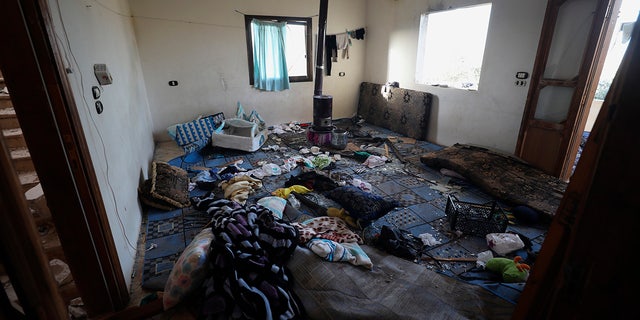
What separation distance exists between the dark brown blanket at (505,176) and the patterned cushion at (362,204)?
1207mm

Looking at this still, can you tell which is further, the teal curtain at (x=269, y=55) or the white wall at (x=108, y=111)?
the teal curtain at (x=269, y=55)

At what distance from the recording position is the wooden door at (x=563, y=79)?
279 centimetres

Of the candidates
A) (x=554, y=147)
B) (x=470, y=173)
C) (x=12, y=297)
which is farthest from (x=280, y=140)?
(x=12, y=297)

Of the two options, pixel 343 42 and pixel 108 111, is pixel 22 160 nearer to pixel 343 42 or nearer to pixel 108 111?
pixel 108 111

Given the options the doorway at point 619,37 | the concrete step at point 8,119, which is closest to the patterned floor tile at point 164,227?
the concrete step at point 8,119

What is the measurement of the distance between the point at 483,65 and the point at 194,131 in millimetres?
4116

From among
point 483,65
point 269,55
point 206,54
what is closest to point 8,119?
point 206,54

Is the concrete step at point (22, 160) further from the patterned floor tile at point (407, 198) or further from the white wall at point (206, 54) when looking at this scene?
the patterned floor tile at point (407, 198)

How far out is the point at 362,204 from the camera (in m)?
2.46

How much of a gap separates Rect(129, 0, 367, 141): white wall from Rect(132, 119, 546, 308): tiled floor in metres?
0.77

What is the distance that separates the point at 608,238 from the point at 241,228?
1.69 m

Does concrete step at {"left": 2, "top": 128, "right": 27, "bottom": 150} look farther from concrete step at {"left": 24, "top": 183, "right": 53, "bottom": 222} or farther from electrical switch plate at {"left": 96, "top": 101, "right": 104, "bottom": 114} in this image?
electrical switch plate at {"left": 96, "top": 101, "right": 104, "bottom": 114}

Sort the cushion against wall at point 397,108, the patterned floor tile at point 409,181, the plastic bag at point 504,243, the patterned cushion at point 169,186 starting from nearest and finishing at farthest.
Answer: the plastic bag at point 504,243 → the patterned cushion at point 169,186 → the patterned floor tile at point 409,181 → the cushion against wall at point 397,108

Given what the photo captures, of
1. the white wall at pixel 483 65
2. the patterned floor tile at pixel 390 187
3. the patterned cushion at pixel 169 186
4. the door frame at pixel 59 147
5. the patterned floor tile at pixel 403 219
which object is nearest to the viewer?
the door frame at pixel 59 147
